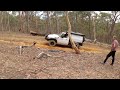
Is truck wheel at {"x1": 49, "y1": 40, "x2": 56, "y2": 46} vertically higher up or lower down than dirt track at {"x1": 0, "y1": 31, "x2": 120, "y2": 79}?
higher up

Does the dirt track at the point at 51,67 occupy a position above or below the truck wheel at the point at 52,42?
below

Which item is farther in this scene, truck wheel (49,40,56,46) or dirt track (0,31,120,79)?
truck wheel (49,40,56,46)

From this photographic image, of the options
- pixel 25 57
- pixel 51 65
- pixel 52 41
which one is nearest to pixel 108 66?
pixel 51 65

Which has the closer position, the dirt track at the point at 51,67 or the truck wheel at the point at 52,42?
the dirt track at the point at 51,67

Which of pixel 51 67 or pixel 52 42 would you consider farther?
pixel 52 42

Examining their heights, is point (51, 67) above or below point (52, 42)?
below
